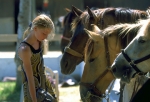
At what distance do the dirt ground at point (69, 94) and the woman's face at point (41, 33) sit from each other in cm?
467

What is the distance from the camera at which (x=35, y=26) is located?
3832mm

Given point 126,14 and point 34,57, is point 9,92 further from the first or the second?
point 34,57

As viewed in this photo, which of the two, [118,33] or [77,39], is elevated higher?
[118,33]

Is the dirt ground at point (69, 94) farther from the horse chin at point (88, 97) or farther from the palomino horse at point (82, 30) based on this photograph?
the horse chin at point (88, 97)

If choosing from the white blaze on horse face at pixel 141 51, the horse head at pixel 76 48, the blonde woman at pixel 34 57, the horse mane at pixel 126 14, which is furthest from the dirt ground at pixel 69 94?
the white blaze on horse face at pixel 141 51

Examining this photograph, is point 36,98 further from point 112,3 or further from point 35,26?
point 112,3

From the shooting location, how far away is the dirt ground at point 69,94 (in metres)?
8.50

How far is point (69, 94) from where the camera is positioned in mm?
9055

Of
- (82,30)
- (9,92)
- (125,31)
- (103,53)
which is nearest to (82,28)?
(82,30)

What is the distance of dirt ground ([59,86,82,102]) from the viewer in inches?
335

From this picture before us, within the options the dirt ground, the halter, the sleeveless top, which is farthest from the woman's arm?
the dirt ground

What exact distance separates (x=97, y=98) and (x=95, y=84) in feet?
0.50

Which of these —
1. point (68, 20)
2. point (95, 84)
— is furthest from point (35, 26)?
point (68, 20)

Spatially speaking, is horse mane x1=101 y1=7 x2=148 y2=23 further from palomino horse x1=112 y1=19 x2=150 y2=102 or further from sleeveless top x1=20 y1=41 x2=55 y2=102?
palomino horse x1=112 y1=19 x2=150 y2=102
